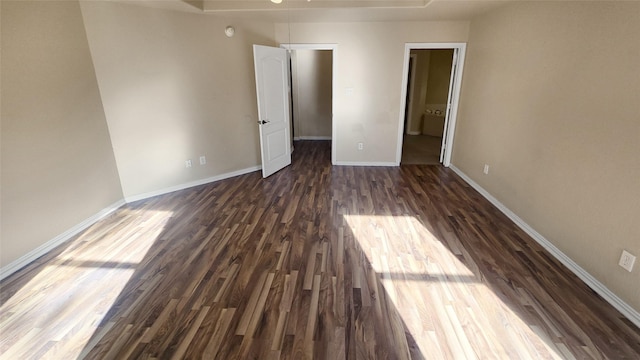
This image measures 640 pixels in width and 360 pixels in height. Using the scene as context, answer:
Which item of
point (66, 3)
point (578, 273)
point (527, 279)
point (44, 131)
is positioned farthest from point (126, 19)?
point (578, 273)

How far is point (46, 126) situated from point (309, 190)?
2.95 m

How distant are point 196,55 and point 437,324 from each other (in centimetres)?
426

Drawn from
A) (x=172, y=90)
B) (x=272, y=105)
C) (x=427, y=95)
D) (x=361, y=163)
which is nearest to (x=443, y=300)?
(x=361, y=163)

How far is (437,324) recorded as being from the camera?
1.98 metres

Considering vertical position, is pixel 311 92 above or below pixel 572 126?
above

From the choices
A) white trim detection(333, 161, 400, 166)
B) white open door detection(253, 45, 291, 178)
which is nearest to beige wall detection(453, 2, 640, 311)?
white trim detection(333, 161, 400, 166)

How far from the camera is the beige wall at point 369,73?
4.71 meters

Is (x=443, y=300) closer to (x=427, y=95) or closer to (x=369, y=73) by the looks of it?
(x=369, y=73)

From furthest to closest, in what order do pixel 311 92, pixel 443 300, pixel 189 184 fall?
pixel 311 92
pixel 189 184
pixel 443 300

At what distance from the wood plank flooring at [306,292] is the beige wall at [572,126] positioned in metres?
0.32

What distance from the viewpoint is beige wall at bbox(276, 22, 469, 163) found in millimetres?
4711

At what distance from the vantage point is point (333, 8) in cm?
382

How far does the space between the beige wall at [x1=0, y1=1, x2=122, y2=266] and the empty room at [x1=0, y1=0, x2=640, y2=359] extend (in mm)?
18

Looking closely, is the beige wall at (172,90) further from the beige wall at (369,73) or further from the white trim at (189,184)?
the beige wall at (369,73)
